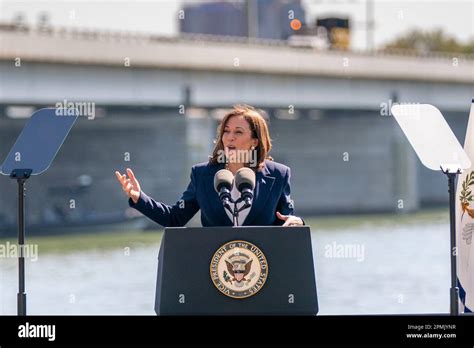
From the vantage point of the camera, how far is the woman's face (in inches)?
370

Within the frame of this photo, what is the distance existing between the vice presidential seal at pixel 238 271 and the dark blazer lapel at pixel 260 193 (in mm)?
409

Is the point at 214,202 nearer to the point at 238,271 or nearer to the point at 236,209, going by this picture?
the point at 236,209

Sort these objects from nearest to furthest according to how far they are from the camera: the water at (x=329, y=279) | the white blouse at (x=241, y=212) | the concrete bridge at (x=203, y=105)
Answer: the white blouse at (x=241, y=212), the water at (x=329, y=279), the concrete bridge at (x=203, y=105)

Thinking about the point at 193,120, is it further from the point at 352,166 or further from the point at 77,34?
the point at 352,166

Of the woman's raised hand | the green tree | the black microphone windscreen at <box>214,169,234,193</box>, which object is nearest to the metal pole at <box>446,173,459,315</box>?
the black microphone windscreen at <box>214,169,234,193</box>

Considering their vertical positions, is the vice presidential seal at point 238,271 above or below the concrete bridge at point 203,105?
below

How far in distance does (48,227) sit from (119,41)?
6570mm

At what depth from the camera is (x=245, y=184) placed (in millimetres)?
9070

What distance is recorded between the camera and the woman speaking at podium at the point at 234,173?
9.37 metres

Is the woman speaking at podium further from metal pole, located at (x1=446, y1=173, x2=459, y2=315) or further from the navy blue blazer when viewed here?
metal pole, located at (x1=446, y1=173, x2=459, y2=315)

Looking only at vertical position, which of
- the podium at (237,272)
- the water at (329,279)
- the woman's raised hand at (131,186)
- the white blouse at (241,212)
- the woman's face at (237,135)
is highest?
the woman's face at (237,135)

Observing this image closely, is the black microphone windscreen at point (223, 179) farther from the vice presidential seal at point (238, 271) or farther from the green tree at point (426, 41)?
the green tree at point (426, 41)

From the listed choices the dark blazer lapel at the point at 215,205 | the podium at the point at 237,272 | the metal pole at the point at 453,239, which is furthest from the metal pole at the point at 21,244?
the metal pole at the point at 453,239

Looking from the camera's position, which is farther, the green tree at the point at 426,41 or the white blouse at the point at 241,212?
the green tree at the point at 426,41
